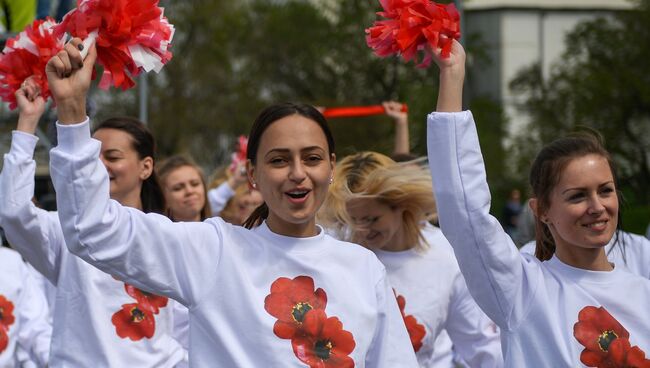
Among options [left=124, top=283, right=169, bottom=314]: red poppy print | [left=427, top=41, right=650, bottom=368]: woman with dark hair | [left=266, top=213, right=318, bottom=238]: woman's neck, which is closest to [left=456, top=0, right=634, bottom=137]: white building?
[left=124, top=283, right=169, bottom=314]: red poppy print

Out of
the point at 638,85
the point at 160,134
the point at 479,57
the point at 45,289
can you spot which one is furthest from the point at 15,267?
the point at 479,57

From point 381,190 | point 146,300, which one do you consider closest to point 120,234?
point 146,300

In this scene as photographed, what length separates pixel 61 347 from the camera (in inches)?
189

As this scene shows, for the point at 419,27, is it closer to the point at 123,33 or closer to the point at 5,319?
the point at 123,33

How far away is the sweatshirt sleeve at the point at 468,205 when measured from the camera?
3598 mm

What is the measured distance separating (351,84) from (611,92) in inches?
302

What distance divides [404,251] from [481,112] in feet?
90.0

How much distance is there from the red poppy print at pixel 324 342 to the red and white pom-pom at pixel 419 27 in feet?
2.98

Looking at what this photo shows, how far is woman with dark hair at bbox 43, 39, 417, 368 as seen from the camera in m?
3.44

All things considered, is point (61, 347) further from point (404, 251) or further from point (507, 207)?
point (507, 207)

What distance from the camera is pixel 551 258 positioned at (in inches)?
165

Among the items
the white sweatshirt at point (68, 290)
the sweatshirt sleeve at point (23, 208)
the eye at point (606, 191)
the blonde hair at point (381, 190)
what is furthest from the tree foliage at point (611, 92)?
the eye at point (606, 191)

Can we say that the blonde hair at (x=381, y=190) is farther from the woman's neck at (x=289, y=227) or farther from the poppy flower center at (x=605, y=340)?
the poppy flower center at (x=605, y=340)

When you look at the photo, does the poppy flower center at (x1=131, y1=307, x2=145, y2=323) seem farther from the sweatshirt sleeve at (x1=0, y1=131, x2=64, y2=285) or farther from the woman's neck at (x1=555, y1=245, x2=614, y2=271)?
the woman's neck at (x1=555, y1=245, x2=614, y2=271)
